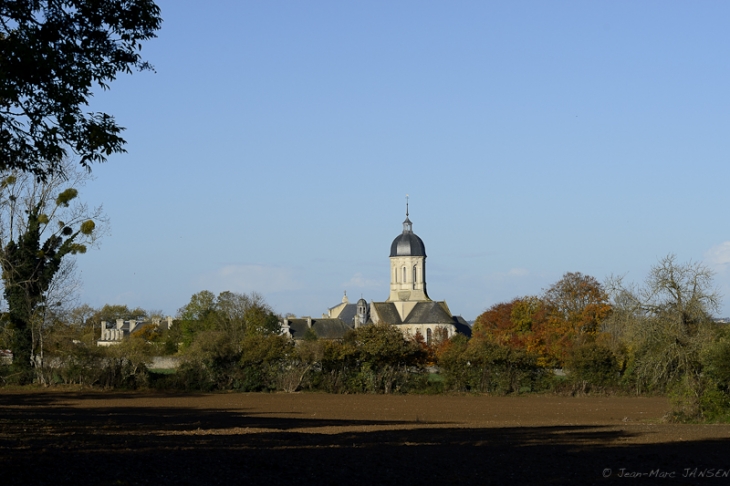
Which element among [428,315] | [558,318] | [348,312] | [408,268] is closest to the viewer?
[558,318]

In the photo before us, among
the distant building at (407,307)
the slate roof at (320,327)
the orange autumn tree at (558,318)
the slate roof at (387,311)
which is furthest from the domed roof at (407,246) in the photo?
the orange autumn tree at (558,318)

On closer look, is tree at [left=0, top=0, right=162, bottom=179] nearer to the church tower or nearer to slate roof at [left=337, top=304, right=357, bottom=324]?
the church tower

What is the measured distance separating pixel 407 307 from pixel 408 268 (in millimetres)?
6552

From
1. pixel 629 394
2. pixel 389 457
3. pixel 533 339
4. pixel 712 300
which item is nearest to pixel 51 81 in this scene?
pixel 389 457

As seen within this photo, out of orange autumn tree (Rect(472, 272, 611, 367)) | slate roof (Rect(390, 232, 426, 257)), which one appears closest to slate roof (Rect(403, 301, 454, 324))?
slate roof (Rect(390, 232, 426, 257))

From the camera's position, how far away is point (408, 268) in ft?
445

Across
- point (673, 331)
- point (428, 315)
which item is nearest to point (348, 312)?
point (428, 315)

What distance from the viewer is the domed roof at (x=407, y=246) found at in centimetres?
13512

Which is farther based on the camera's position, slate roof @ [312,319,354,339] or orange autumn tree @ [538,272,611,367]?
slate roof @ [312,319,354,339]

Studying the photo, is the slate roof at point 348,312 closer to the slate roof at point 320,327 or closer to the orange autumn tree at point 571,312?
the slate roof at point 320,327

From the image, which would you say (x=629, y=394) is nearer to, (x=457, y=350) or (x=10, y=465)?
(x=457, y=350)

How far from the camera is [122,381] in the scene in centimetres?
5059

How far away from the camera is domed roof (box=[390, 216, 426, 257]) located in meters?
135

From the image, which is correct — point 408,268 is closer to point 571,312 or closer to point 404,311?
point 404,311
